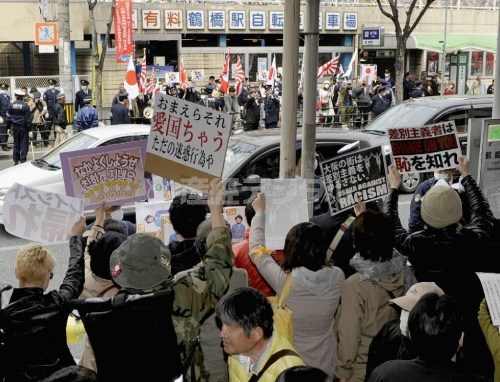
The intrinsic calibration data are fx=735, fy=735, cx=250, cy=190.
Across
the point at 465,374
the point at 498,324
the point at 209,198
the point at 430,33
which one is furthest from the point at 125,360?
the point at 430,33

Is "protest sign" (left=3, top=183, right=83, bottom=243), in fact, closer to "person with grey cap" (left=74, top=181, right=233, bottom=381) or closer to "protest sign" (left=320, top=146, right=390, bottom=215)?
"person with grey cap" (left=74, top=181, right=233, bottom=381)

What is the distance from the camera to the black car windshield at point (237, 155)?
9523 millimetres

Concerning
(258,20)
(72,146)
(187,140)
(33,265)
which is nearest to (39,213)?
(187,140)

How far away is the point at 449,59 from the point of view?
117ft

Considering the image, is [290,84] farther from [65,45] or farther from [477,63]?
[477,63]

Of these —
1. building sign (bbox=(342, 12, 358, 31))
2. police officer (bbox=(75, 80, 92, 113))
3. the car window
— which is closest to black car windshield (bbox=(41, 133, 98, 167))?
the car window

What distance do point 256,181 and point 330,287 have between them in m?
5.26

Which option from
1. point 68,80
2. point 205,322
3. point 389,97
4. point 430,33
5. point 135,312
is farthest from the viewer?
point 430,33

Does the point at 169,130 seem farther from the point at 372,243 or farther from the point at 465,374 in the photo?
the point at 465,374

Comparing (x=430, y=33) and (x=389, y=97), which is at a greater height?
(x=430, y=33)

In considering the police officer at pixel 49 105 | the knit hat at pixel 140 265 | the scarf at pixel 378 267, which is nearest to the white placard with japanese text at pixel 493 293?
the scarf at pixel 378 267

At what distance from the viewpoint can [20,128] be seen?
1717 centimetres

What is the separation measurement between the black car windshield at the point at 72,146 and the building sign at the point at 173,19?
18208mm

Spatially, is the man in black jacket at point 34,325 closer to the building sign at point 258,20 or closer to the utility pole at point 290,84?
the utility pole at point 290,84
